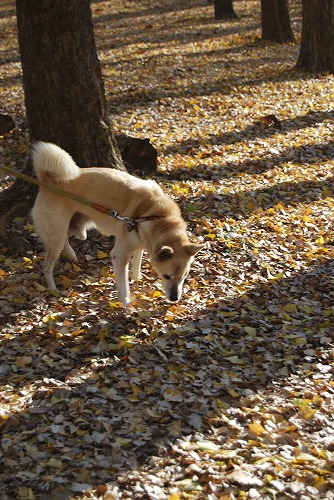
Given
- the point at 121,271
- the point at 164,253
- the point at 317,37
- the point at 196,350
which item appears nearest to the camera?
the point at 196,350

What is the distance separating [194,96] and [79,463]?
444 inches

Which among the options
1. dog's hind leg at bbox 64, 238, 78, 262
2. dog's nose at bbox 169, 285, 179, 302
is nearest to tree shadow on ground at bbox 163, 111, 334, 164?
dog's hind leg at bbox 64, 238, 78, 262

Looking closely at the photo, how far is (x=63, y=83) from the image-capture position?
749 cm

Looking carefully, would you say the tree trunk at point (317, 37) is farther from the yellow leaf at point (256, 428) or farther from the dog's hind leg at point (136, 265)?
the yellow leaf at point (256, 428)

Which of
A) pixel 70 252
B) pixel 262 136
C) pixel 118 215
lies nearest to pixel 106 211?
pixel 118 215

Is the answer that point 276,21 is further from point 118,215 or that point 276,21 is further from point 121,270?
point 121,270

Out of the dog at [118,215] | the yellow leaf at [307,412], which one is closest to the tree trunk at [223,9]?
the dog at [118,215]

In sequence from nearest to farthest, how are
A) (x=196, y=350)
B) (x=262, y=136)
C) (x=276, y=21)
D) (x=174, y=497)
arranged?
(x=174, y=497) < (x=196, y=350) < (x=262, y=136) < (x=276, y=21)

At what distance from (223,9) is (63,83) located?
18.5 metres

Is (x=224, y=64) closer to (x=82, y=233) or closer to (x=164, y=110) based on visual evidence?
(x=164, y=110)

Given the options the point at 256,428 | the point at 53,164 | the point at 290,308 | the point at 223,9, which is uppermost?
the point at 223,9

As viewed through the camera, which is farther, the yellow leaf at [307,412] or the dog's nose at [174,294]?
the dog's nose at [174,294]

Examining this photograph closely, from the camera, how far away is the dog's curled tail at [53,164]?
20.5 feet

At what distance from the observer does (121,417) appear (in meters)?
4.81
